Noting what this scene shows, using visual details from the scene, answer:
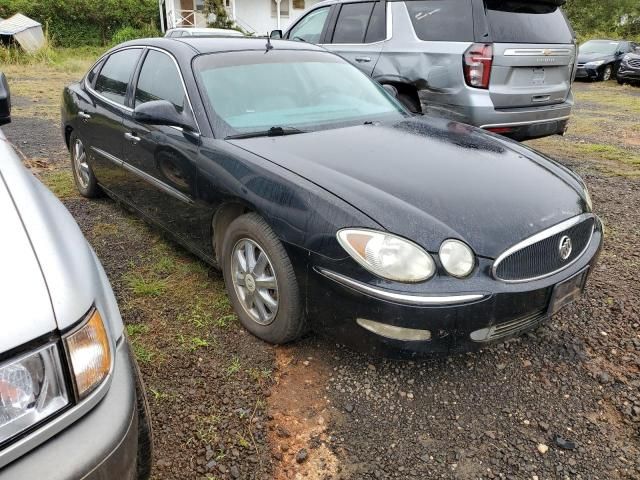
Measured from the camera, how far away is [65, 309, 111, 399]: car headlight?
4.13 ft

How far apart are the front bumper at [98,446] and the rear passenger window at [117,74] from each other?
2800 millimetres

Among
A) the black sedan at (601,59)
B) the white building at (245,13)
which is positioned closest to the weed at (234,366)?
the black sedan at (601,59)

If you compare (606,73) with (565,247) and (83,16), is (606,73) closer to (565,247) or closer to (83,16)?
(565,247)

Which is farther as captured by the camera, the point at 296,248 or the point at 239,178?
the point at 239,178

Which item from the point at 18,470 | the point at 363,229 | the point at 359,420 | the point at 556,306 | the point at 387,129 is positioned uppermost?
the point at 387,129

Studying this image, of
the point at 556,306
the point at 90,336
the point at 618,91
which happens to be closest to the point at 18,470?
the point at 90,336

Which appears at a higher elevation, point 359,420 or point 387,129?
point 387,129

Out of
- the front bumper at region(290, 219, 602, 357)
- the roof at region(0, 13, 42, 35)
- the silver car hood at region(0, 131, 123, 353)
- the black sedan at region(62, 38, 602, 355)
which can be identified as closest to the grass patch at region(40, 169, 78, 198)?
the black sedan at region(62, 38, 602, 355)

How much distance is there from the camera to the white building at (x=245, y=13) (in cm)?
2580

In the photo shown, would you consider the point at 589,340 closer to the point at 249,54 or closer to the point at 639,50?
the point at 249,54

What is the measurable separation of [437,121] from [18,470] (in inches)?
118

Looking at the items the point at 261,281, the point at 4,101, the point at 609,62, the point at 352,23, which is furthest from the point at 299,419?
the point at 609,62

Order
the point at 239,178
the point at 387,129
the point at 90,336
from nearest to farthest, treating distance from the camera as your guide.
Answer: the point at 90,336
the point at 239,178
the point at 387,129

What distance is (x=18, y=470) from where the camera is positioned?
1.13 metres
